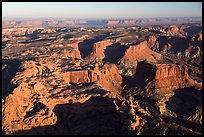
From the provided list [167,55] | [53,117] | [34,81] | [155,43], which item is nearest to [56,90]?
[34,81]

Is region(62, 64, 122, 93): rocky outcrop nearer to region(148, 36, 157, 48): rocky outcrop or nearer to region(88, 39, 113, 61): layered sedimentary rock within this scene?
region(88, 39, 113, 61): layered sedimentary rock

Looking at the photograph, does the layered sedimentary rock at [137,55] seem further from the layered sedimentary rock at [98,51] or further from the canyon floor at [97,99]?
the layered sedimentary rock at [98,51]

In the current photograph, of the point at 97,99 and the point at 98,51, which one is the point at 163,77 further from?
the point at 98,51

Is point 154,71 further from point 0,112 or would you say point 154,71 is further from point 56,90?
point 0,112

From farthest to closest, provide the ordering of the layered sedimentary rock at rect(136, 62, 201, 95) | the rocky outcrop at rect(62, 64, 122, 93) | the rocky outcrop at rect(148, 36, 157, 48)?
the rocky outcrop at rect(148, 36, 157, 48), the layered sedimentary rock at rect(136, 62, 201, 95), the rocky outcrop at rect(62, 64, 122, 93)

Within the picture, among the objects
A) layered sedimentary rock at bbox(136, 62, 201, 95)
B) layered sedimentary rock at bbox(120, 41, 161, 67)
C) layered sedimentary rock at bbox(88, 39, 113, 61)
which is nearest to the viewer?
layered sedimentary rock at bbox(136, 62, 201, 95)

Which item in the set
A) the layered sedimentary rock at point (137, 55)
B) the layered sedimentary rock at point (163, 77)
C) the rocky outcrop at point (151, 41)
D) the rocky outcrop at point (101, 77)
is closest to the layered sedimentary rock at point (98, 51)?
the layered sedimentary rock at point (137, 55)

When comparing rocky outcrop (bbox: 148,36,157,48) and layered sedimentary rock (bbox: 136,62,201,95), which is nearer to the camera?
layered sedimentary rock (bbox: 136,62,201,95)

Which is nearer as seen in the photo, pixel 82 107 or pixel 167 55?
pixel 82 107

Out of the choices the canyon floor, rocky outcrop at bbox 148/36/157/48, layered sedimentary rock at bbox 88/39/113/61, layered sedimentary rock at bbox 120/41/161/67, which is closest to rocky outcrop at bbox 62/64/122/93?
the canyon floor
